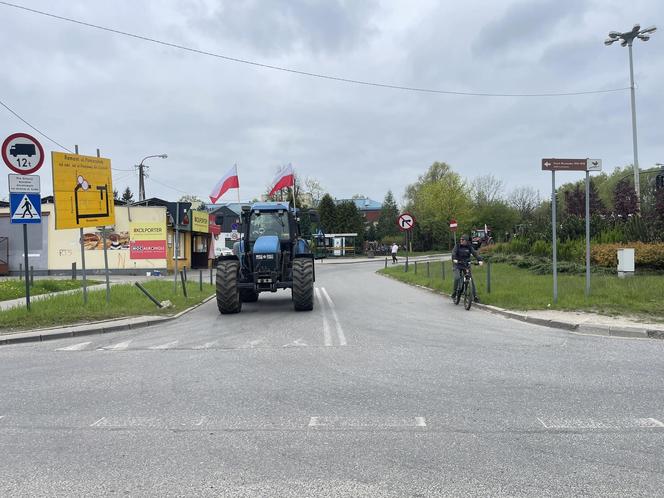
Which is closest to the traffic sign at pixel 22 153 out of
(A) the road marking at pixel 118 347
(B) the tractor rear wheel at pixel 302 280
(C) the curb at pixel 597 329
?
(A) the road marking at pixel 118 347

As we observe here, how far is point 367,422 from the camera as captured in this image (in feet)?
15.7

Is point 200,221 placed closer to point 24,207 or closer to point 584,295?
point 24,207

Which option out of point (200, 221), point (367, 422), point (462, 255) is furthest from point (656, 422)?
point (200, 221)

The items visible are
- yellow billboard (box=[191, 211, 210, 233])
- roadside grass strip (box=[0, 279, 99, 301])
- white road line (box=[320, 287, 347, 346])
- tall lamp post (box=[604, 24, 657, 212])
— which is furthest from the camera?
yellow billboard (box=[191, 211, 210, 233])

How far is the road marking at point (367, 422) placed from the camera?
470cm

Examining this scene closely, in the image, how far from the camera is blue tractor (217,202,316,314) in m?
12.8

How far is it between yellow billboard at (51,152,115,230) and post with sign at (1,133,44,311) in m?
1.00

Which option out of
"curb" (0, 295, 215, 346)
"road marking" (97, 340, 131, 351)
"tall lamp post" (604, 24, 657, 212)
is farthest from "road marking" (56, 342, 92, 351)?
"tall lamp post" (604, 24, 657, 212)

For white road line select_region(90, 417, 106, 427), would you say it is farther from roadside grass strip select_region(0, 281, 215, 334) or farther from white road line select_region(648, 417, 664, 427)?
roadside grass strip select_region(0, 281, 215, 334)

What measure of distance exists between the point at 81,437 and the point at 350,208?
223 feet

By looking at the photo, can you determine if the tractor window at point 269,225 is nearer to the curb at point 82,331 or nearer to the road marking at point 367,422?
the curb at point 82,331

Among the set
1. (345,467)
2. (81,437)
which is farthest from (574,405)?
(81,437)

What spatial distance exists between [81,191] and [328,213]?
59002mm

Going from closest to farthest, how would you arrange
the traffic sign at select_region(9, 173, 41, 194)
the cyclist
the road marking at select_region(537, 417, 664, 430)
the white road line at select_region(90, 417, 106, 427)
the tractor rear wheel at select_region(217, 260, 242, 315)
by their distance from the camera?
1. the road marking at select_region(537, 417, 664, 430)
2. the white road line at select_region(90, 417, 106, 427)
3. the traffic sign at select_region(9, 173, 41, 194)
4. the tractor rear wheel at select_region(217, 260, 242, 315)
5. the cyclist
